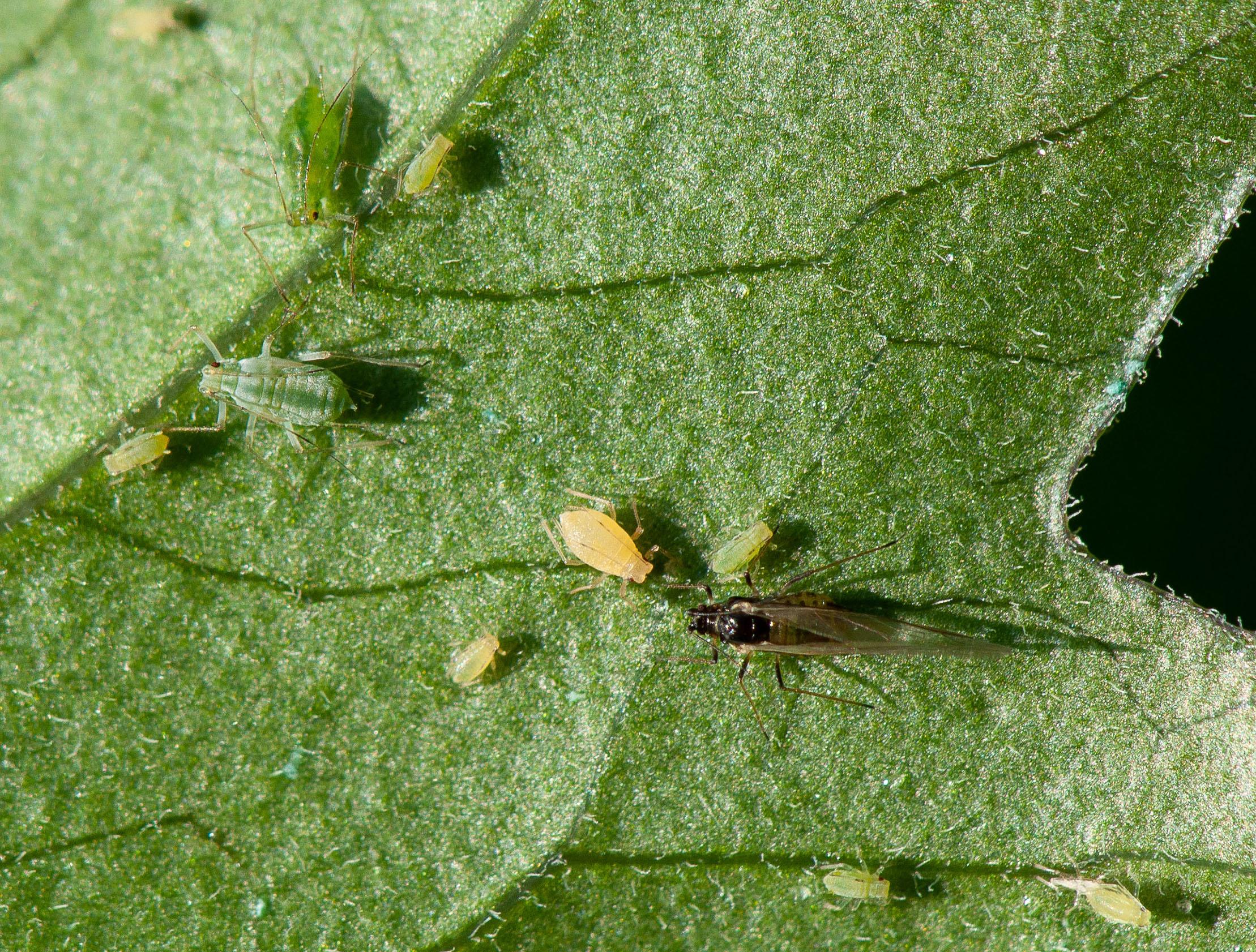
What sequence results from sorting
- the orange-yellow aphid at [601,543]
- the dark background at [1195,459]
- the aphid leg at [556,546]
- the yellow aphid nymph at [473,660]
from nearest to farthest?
the orange-yellow aphid at [601,543]
the yellow aphid nymph at [473,660]
the aphid leg at [556,546]
the dark background at [1195,459]

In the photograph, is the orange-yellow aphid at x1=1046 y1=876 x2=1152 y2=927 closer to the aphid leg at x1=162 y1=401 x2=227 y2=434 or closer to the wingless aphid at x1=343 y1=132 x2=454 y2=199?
the wingless aphid at x1=343 y1=132 x2=454 y2=199

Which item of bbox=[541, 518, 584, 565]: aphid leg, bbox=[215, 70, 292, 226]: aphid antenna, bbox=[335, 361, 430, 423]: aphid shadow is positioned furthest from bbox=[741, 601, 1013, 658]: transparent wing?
bbox=[215, 70, 292, 226]: aphid antenna

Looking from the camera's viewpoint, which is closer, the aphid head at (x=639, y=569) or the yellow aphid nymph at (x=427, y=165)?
the yellow aphid nymph at (x=427, y=165)

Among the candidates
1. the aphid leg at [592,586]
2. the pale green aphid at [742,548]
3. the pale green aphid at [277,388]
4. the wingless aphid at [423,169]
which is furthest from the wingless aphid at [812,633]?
the wingless aphid at [423,169]

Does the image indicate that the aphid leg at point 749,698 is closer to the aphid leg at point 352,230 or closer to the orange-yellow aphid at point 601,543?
the orange-yellow aphid at point 601,543

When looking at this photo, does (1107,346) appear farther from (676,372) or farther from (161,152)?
(161,152)

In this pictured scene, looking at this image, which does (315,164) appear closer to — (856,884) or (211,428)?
(211,428)

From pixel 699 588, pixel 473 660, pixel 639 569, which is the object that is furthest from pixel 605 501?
pixel 473 660
